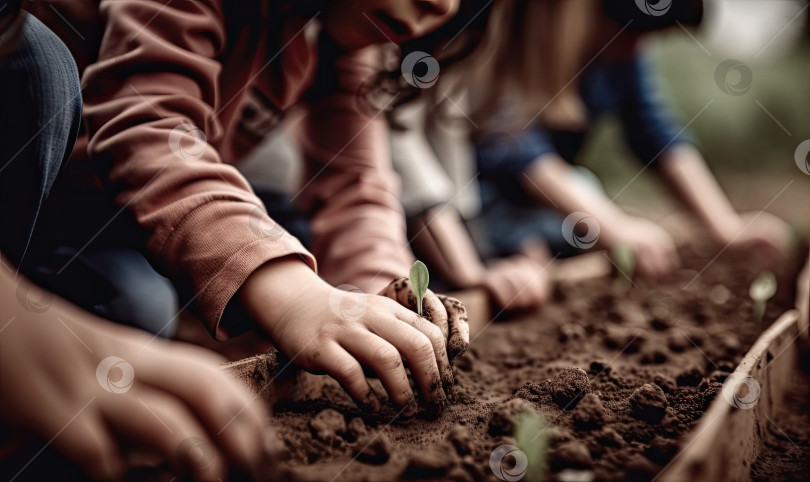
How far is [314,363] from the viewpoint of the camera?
2.21 feet

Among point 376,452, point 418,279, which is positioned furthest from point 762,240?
point 376,452

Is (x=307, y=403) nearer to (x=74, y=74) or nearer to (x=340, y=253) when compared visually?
(x=340, y=253)

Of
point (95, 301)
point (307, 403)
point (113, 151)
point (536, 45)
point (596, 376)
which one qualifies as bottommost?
point (95, 301)

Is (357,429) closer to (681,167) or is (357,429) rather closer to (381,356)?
(381,356)

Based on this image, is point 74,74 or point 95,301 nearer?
point 74,74

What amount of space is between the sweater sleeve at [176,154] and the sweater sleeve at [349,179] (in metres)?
0.32

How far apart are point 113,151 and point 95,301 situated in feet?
1.25

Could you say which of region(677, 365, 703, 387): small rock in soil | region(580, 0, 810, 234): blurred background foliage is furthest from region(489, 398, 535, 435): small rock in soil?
region(580, 0, 810, 234): blurred background foliage

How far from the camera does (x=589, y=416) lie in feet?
2.43

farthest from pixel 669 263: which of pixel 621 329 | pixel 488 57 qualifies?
pixel 488 57
